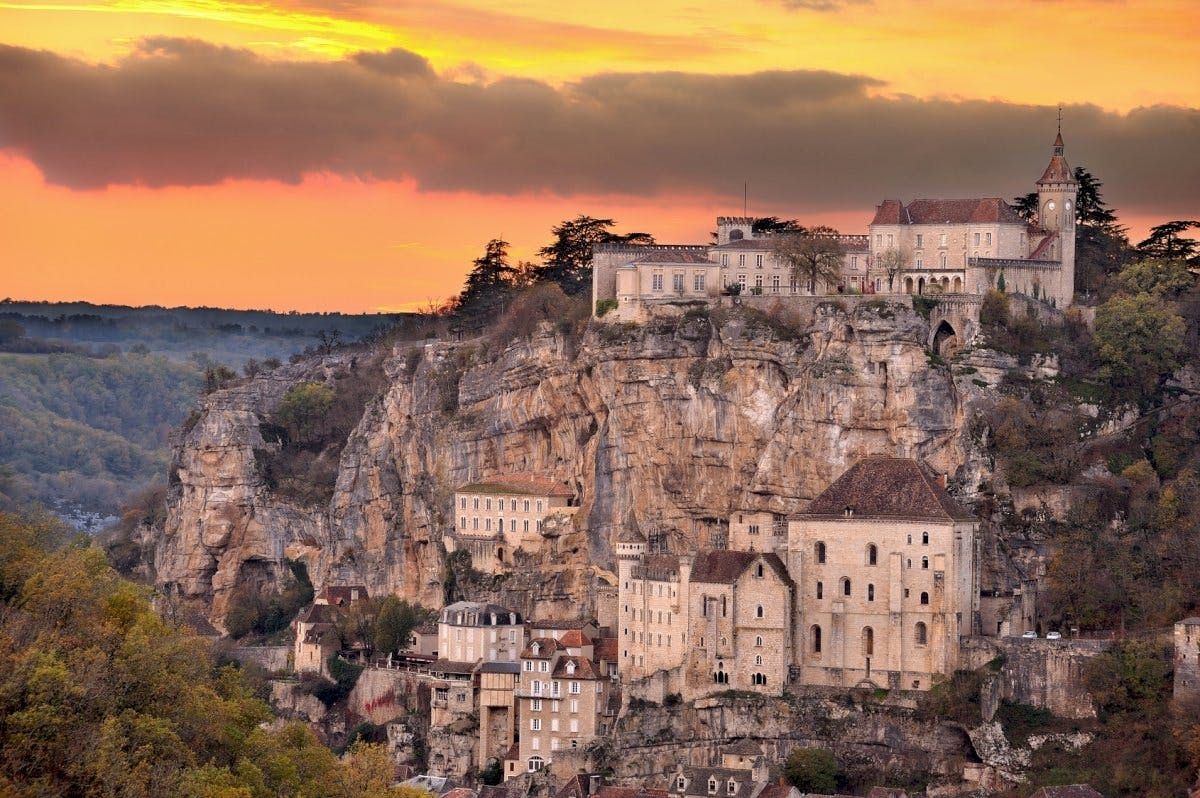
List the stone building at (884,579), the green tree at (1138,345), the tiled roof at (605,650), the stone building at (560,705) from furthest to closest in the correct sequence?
the green tree at (1138,345) → the tiled roof at (605,650) → the stone building at (560,705) → the stone building at (884,579)

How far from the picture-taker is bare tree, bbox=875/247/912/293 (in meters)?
87.7

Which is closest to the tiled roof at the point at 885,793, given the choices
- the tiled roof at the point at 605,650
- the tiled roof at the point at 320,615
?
the tiled roof at the point at 605,650

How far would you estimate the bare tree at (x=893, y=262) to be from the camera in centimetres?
8769

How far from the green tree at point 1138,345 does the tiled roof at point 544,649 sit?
20.9m

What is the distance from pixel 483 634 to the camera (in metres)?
85.2

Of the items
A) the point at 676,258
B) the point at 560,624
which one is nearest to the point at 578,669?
the point at 560,624

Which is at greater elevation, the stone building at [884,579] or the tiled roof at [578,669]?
the stone building at [884,579]

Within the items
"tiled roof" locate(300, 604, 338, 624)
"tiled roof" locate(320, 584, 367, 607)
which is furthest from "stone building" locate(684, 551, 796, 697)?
"tiled roof" locate(320, 584, 367, 607)

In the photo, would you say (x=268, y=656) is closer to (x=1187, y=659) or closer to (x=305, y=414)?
(x=305, y=414)

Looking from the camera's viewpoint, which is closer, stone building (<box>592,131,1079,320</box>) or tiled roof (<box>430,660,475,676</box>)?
tiled roof (<box>430,660,475,676</box>)

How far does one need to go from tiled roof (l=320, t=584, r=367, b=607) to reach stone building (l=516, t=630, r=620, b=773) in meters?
18.9

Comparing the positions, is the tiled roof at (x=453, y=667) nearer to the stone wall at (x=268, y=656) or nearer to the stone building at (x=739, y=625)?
the stone building at (x=739, y=625)

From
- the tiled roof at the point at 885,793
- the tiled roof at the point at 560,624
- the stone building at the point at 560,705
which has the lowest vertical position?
the tiled roof at the point at 885,793

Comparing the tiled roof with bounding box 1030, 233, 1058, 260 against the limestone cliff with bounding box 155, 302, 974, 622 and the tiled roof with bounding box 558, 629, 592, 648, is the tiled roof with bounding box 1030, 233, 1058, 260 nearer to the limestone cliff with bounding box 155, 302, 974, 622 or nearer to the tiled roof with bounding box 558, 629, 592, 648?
the limestone cliff with bounding box 155, 302, 974, 622
